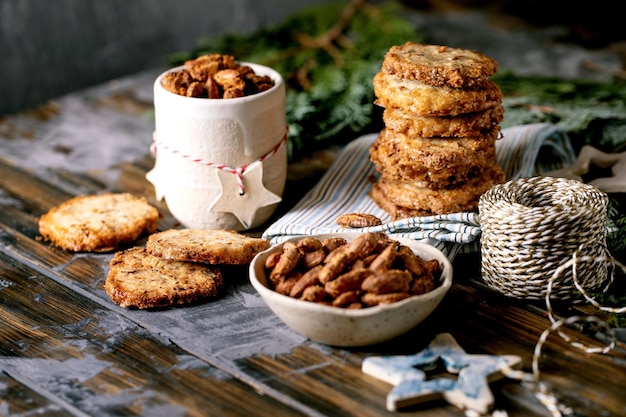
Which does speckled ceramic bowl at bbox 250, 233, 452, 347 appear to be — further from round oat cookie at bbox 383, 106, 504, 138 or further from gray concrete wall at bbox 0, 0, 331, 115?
gray concrete wall at bbox 0, 0, 331, 115

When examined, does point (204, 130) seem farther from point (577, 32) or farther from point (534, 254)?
point (577, 32)

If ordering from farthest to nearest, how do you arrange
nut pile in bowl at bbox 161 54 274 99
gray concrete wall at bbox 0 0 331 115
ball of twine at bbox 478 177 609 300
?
1. gray concrete wall at bbox 0 0 331 115
2. nut pile in bowl at bbox 161 54 274 99
3. ball of twine at bbox 478 177 609 300

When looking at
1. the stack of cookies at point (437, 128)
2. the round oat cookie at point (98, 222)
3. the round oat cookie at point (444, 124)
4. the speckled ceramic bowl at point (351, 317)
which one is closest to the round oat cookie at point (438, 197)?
the stack of cookies at point (437, 128)

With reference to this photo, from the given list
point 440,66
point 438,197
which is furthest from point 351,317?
point 440,66

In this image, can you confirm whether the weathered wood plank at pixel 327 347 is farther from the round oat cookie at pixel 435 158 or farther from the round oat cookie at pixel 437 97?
the round oat cookie at pixel 437 97

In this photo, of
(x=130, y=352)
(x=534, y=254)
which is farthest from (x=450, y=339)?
(x=130, y=352)

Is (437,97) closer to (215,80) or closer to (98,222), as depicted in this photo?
(215,80)

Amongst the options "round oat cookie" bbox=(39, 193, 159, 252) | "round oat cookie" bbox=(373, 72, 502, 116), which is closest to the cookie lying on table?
"round oat cookie" bbox=(39, 193, 159, 252)
